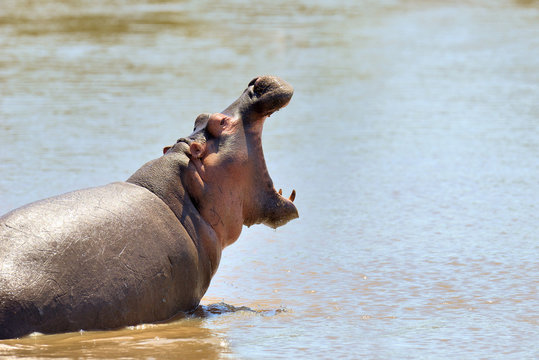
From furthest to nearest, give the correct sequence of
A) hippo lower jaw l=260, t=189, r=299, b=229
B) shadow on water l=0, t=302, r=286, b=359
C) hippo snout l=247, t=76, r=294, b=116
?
hippo lower jaw l=260, t=189, r=299, b=229, hippo snout l=247, t=76, r=294, b=116, shadow on water l=0, t=302, r=286, b=359

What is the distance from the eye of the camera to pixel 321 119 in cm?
1016

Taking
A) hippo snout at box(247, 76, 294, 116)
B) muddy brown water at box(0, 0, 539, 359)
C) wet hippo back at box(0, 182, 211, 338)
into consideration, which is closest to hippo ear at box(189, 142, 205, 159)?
wet hippo back at box(0, 182, 211, 338)

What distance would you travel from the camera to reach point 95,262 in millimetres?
4363

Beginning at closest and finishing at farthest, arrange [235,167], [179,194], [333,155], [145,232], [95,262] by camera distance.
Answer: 1. [95,262]
2. [145,232]
3. [179,194]
4. [235,167]
5. [333,155]

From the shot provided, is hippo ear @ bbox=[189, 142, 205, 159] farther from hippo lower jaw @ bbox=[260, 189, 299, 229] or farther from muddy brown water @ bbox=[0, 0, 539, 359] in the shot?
muddy brown water @ bbox=[0, 0, 539, 359]

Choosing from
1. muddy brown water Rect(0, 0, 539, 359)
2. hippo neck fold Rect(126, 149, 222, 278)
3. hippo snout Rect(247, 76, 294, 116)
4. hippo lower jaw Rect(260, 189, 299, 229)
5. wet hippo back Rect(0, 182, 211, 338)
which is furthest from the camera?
hippo lower jaw Rect(260, 189, 299, 229)

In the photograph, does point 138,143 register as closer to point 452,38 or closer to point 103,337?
point 103,337

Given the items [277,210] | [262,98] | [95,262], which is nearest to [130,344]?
[95,262]

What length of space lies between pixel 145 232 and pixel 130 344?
544 mm

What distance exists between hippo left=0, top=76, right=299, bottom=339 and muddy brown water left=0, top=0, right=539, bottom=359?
0.13 m

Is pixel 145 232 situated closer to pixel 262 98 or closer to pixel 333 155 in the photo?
pixel 262 98

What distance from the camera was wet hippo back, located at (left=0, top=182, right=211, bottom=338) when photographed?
419 centimetres

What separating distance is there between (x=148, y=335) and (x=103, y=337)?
20 centimetres

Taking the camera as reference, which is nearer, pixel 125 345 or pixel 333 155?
pixel 125 345
